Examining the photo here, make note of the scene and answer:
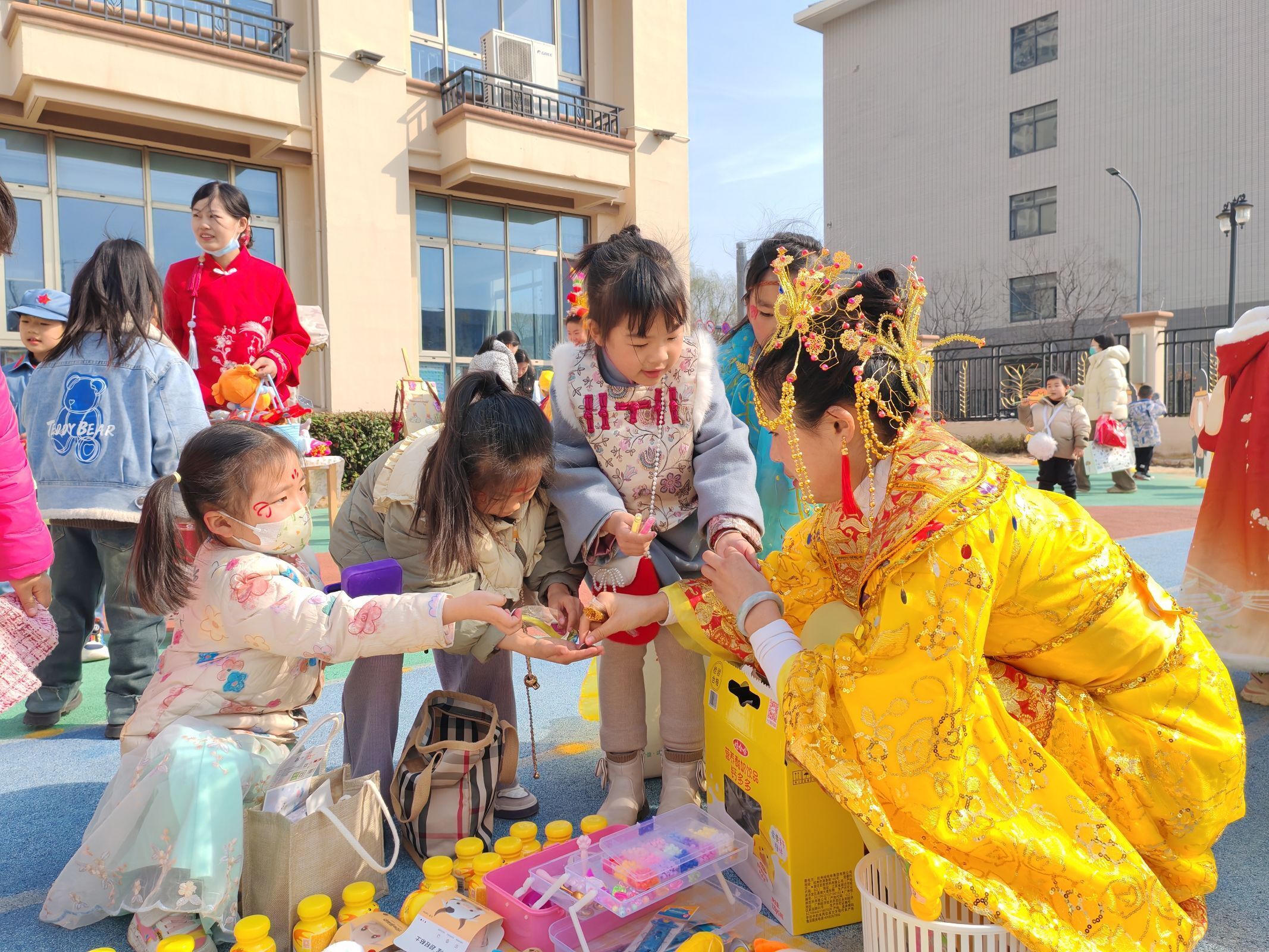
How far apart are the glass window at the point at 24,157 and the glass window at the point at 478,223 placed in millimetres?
3992

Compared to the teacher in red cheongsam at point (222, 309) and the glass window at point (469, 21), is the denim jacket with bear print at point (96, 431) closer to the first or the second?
the teacher in red cheongsam at point (222, 309)

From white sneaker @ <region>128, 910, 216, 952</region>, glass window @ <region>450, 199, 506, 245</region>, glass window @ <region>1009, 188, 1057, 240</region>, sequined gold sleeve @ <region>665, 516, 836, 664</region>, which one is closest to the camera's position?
white sneaker @ <region>128, 910, 216, 952</region>

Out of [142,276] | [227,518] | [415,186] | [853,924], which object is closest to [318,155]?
[415,186]

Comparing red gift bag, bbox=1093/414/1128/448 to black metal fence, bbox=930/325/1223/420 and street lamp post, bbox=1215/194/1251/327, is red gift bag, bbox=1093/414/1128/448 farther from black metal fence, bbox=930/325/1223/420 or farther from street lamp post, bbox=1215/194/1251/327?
street lamp post, bbox=1215/194/1251/327

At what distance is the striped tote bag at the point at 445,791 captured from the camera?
196cm

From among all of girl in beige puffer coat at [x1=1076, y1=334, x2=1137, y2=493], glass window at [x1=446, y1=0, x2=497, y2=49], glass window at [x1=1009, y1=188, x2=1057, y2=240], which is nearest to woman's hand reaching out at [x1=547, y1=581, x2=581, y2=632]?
girl in beige puffer coat at [x1=1076, y1=334, x2=1137, y2=493]

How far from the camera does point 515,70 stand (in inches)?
409


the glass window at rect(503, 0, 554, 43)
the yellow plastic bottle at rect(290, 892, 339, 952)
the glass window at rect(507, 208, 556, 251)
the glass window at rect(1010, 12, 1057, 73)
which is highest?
the glass window at rect(1010, 12, 1057, 73)

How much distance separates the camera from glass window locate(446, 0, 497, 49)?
33.6ft

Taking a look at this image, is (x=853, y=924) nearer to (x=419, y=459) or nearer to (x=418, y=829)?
(x=418, y=829)

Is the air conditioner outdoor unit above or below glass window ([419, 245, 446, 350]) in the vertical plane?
above

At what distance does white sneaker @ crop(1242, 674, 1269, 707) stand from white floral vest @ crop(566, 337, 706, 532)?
212 centimetres

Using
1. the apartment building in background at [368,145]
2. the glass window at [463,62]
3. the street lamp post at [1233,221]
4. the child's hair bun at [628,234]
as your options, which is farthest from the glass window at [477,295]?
the street lamp post at [1233,221]

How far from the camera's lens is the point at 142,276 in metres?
2.94
